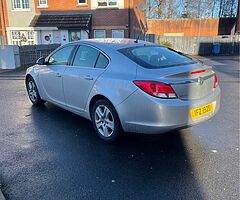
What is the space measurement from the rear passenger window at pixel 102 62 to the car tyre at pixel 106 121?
1.81 feet

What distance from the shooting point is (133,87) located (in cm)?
331

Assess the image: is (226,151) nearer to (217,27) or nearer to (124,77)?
(124,77)

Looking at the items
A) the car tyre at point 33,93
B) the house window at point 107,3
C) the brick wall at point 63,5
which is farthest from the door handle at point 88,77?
the brick wall at point 63,5

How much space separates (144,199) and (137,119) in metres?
1.12

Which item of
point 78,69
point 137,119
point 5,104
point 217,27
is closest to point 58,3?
point 5,104

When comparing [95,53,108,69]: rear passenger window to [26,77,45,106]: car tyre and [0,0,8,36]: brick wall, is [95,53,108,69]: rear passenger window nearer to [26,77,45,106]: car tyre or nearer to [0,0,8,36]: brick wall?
[26,77,45,106]: car tyre

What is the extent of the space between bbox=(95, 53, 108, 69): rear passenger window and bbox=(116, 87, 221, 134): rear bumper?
2.53 ft

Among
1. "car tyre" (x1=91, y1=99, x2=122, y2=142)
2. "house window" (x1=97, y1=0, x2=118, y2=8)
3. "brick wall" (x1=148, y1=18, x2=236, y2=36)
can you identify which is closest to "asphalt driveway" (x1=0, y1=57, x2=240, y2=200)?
"car tyre" (x1=91, y1=99, x2=122, y2=142)

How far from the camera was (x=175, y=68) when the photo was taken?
3480 millimetres

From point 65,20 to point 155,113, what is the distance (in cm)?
1923

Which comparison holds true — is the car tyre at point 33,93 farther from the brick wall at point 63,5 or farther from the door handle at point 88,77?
the brick wall at point 63,5

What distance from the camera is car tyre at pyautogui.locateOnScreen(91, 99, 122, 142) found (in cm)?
368

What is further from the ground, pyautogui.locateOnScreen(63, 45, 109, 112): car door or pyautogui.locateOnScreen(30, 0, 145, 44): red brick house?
pyautogui.locateOnScreen(30, 0, 145, 44): red brick house

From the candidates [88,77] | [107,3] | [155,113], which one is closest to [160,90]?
[155,113]
